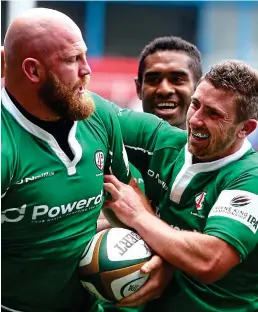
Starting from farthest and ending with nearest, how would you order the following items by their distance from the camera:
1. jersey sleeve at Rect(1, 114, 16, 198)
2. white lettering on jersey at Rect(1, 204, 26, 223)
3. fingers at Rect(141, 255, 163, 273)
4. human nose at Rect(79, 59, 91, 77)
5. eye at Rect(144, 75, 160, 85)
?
eye at Rect(144, 75, 160, 85) < fingers at Rect(141, 255, 163, 273) < human nose at Rect(79, 59, 91, 77) < white lettering on jersey at Rect(1, 204, 26, 223) < jersey sleeve at Rect(1, 114, 16, 198)

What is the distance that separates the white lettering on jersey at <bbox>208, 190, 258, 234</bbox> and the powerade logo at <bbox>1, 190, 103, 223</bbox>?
568mm

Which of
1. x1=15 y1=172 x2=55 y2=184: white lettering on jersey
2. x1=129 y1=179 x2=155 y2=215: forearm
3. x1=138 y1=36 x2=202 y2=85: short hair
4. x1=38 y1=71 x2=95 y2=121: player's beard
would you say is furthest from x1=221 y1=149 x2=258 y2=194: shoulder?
x1=138 y1=36 x2=202 y2=85: short hair

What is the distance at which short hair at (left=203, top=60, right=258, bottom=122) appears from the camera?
3645mm

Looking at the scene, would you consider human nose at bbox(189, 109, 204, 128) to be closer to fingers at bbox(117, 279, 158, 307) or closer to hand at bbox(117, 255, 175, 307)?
hand at bbox(117, 255, 175, 307)

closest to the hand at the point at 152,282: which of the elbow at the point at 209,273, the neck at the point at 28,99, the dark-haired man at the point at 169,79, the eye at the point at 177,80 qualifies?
the elbow at the point at 209,273

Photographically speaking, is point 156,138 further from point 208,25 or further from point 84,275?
point 208,25

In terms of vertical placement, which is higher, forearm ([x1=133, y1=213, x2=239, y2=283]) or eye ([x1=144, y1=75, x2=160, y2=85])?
eye ([x1=144, y1=75, x2=160, y2=85])

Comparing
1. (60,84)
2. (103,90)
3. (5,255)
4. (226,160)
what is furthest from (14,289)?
(103,90)

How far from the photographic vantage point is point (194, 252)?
136 inches

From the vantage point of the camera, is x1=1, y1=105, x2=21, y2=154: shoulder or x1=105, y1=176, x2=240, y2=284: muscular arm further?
x1=105, y1=176, x2=240, y2=284: muscular arm

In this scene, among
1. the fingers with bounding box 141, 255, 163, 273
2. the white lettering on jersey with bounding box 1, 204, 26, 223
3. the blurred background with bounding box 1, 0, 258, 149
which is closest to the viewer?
the white lettering on jersey with bounding box 1, 204, 26, 223

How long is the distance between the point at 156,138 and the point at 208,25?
14.9 meters

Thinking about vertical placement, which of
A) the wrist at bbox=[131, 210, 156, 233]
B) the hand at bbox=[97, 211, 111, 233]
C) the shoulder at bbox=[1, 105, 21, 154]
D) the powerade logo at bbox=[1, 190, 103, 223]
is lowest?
the hand at bbox=[97, 211, 111, 233]

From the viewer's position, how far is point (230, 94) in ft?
12.0
